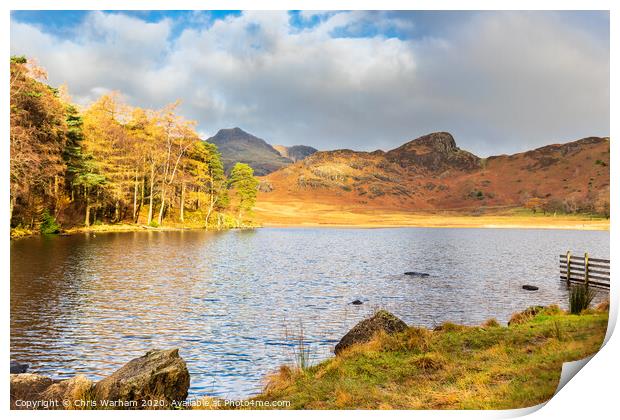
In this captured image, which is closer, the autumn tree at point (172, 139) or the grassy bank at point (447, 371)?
the grassy bank at point (447, 371)

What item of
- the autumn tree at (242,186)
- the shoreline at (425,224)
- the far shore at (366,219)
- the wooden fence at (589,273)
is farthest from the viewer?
the autumn tree at (242,186)

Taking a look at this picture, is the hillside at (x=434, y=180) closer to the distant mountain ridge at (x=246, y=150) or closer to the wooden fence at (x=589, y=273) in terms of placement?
the wooden fence at (x=589, y=273)

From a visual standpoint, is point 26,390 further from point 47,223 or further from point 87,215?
point 87,215

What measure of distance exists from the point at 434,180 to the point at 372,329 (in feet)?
158

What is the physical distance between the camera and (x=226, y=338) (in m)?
11.4

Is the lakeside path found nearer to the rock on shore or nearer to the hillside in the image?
the hillside

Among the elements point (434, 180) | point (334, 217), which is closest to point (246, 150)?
point (334, 217)

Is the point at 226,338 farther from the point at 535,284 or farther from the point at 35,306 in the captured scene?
the point at 535,284

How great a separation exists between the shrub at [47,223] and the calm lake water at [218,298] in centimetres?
56

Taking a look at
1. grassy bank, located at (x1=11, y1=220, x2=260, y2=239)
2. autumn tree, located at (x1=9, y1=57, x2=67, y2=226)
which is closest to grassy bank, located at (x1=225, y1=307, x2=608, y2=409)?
autumn tree, located at (x1=9, y1=57, x2=67, y2=226)

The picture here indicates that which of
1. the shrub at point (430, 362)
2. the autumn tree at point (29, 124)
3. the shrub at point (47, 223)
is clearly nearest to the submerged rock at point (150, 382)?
the shrub at point (430, 362)

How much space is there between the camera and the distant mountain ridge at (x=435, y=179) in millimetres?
37044

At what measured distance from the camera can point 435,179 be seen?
5575 centimetres

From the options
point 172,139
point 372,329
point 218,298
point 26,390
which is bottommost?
point 218,298
